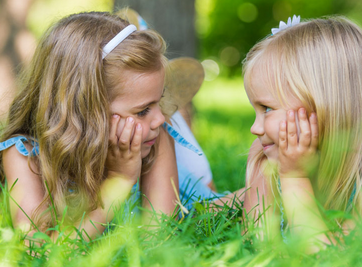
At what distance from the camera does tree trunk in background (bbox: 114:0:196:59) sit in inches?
161

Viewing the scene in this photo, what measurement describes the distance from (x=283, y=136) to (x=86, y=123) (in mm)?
923

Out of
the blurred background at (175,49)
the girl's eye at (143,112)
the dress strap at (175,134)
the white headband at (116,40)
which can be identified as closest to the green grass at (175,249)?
the girl's eye at (143,112)

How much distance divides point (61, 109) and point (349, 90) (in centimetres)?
131

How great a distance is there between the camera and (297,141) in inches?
73.3

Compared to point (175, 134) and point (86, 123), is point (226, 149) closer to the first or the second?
point (175, 134)

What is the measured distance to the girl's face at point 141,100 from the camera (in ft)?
6.82

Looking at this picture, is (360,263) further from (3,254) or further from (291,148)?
(3,254)

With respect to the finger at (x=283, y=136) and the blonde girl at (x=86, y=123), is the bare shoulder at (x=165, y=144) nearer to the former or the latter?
the blonde girl at (x=86, y=123)

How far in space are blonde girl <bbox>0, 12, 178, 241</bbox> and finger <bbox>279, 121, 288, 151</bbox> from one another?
610 mm

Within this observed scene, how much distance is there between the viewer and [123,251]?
1.64m

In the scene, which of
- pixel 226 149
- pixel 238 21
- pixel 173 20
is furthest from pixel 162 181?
pixel 238 21

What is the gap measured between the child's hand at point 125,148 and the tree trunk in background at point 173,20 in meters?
2.08

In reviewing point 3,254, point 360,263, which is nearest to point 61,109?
point 3,254

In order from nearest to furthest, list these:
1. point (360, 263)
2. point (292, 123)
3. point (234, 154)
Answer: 1. point (360, 263)
2. point (292, 123)
3. point (234, 154)
